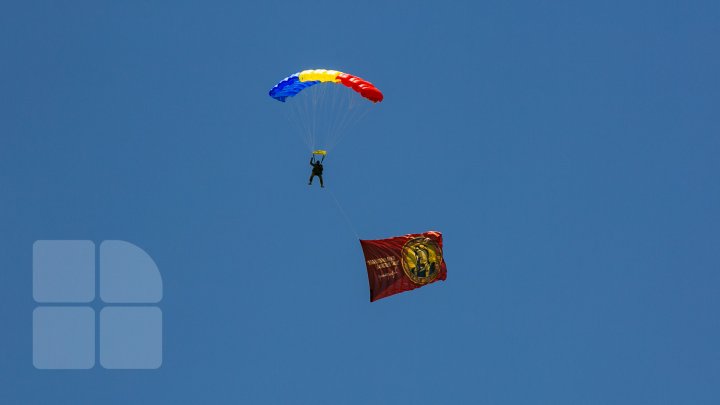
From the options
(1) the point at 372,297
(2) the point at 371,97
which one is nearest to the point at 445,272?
(1) the point at 372,297

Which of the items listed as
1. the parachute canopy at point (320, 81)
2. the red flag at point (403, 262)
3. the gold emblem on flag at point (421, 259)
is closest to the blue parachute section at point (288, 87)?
the parachute canopy at point (320, 81)

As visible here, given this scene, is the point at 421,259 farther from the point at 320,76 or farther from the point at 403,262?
the point at 320,76

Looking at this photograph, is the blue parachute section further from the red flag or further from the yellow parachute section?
the red flag

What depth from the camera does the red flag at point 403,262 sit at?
4903cm

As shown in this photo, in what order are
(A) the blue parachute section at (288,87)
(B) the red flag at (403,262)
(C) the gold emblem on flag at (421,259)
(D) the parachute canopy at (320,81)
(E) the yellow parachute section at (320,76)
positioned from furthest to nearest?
(C) the gold emblem on flag at (421,259) < (B) the red flag at (403,262) < (A) the blue parachute section at (288,87) < (E) the yellow parachute section at (320,76) < (D) the parachute canopy at (320,81)

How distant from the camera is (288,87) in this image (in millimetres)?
48375

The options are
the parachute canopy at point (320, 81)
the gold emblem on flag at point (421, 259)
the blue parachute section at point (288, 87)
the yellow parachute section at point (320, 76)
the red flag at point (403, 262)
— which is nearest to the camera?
the parachute canopy at point (320, 81)

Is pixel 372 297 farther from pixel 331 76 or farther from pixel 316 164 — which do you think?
pixel 331 76

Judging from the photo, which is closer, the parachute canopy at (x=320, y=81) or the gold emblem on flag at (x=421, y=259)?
the parachute canopy at (x=320, y=81)

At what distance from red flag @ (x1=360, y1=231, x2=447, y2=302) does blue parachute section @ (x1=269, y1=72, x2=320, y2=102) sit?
642 centimetres

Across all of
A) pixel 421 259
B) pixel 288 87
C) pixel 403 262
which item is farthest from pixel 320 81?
pixel 421 259

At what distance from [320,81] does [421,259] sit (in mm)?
9306

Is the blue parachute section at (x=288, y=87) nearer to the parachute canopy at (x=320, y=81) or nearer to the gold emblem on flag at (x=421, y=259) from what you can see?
the parachute canopy at (x=320, y=81)

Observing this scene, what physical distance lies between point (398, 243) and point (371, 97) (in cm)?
739
